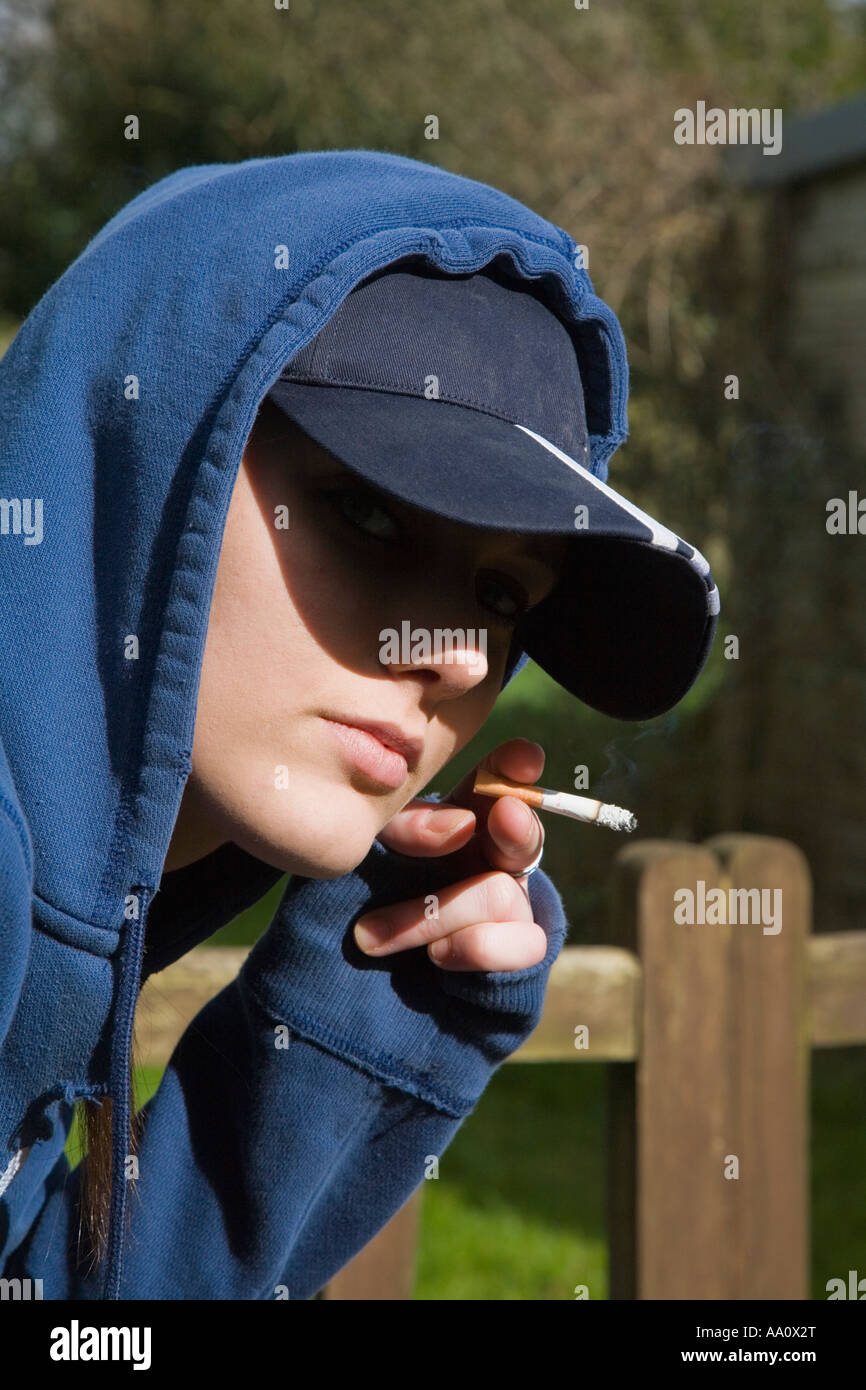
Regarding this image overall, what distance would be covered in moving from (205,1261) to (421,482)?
870mm

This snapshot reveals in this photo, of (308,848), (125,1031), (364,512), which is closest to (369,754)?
(308,848)

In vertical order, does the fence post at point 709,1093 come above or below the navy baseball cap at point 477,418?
below

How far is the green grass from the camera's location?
3.31 m

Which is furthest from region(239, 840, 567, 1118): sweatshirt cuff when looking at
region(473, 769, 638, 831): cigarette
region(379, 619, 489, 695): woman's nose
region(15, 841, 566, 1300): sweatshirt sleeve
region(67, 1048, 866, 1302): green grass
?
region(67, 1048, 866, 1302): green grass

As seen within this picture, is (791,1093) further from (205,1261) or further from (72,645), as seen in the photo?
(72,645)

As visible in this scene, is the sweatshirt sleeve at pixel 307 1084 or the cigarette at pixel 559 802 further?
the sweatshirt sleeve at pixel 307 1084

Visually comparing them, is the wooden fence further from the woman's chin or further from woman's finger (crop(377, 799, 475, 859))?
the woman's chin

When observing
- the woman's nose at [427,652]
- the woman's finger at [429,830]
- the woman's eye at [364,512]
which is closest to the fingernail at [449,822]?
the woman's finger at [429,830]

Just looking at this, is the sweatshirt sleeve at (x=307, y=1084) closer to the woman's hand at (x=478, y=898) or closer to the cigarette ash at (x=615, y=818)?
the woman's hand at (x=478, y=898)

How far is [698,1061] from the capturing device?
2139mm

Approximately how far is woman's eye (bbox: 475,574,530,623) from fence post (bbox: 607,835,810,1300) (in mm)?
947

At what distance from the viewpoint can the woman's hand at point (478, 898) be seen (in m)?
1.33

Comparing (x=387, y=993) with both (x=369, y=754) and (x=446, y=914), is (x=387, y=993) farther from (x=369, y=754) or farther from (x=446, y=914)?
(x=369, y=754)

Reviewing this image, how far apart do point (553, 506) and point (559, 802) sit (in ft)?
1.17
